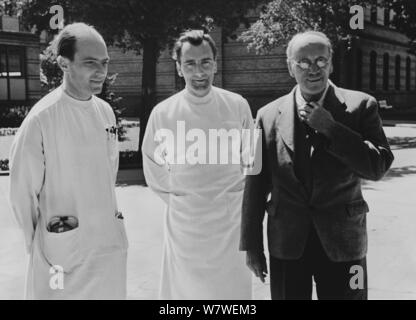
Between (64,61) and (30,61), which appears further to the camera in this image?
(30,61)

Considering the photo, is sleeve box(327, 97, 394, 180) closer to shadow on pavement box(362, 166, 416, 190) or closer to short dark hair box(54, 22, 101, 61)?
short dark hair box(54, 22, 101, 61)

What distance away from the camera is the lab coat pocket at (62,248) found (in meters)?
3.39

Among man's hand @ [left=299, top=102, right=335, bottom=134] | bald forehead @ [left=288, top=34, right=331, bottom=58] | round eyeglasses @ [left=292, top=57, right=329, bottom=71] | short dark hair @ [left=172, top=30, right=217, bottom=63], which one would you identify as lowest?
man's hand @ [left=299, top=102, right=335, bottom=134]

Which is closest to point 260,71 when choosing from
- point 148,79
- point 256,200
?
point 148,79

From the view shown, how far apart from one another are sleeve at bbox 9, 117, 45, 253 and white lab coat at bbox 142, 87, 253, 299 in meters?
1.03


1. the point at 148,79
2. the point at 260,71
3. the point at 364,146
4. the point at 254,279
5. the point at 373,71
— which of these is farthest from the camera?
the point at 373,71

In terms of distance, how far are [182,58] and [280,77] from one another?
30.4 meters

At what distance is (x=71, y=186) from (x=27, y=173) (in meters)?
0.25

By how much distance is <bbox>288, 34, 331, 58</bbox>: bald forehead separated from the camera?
10.4 ft

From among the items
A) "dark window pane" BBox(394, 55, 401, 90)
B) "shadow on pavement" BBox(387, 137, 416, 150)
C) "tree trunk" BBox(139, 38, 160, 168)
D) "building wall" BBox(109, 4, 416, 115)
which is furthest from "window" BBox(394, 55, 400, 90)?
"tree trunk" BBox(139, 38, 160, 168)

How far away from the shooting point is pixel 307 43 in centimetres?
317

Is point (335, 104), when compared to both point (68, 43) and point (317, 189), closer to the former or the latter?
point (317, 189)

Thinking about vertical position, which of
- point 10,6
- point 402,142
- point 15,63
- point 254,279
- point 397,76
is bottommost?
point 402,142
